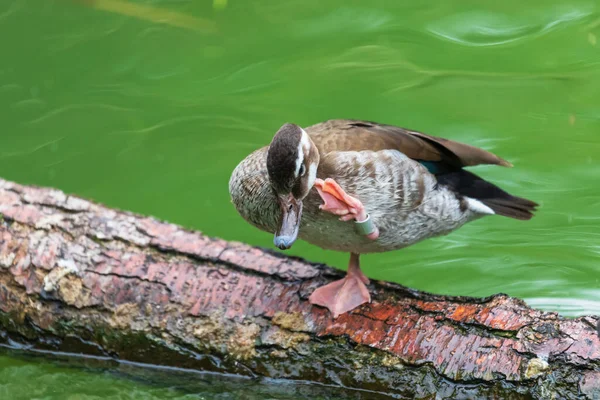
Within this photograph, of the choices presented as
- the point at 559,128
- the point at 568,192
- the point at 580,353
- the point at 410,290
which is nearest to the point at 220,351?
the point at 410,290

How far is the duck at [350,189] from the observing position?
4.21m

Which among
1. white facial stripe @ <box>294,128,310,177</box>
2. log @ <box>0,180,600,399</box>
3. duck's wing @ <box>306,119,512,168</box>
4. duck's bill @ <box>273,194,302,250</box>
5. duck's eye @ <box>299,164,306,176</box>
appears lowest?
log @ <box>0,180,600,399</box>

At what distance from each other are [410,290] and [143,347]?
1.37 metres

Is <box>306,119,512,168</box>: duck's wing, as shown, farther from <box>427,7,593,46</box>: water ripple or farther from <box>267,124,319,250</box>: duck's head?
<box>427,7,593,46</box>: water ripple

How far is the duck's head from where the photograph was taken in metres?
4.07

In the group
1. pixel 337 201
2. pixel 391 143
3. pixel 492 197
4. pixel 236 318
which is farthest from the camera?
pixel 492 197

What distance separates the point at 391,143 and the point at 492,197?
30.2 inches

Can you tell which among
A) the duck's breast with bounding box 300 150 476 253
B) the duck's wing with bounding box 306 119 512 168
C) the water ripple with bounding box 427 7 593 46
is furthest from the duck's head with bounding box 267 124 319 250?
the water ripple with bounding box 427 7 593 46

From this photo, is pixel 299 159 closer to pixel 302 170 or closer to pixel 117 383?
pixel 302 170

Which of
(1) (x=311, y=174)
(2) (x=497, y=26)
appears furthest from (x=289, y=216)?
(2) (x=497, y=26)

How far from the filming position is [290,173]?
162 inches

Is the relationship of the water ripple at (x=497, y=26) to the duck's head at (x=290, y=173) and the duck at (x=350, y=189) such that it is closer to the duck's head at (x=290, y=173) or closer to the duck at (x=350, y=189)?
the duck at (x=350, y=189)

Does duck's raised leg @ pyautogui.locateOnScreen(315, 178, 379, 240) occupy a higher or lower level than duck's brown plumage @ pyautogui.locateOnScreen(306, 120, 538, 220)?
lower

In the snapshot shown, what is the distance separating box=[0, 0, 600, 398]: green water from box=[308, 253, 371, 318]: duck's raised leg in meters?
1.69
